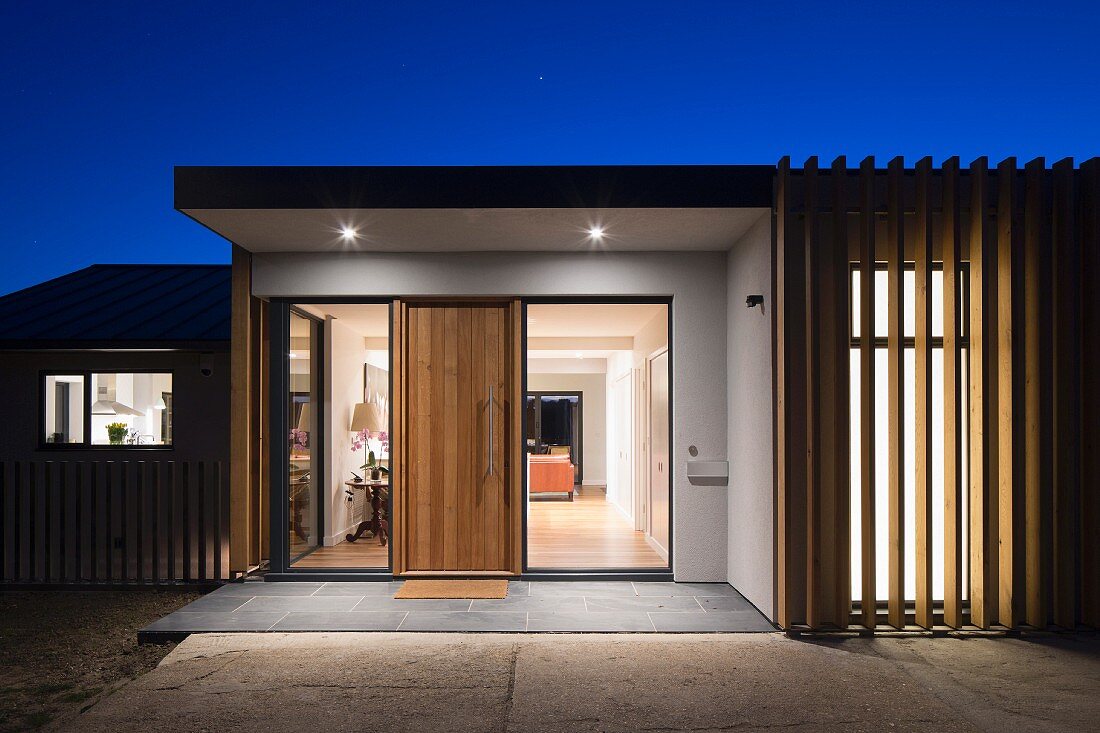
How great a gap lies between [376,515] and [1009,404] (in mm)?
5974

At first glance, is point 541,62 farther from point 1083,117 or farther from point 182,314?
point 1083,117

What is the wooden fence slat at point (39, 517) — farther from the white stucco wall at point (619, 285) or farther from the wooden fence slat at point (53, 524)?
the white stucco wall at point (619, 285)

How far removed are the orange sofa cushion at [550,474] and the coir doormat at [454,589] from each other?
6.27 metres

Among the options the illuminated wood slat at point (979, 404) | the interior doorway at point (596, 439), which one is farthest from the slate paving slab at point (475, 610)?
the illuminated wood slat at point (979, 404)

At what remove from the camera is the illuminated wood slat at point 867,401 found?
4.58 meters

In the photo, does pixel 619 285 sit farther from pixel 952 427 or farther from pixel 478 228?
pixel 952 427

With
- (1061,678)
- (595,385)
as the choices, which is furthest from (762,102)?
(1061,678)

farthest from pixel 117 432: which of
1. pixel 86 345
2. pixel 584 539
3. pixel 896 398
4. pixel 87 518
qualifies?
pixel 896 398

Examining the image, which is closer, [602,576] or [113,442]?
[602,576]

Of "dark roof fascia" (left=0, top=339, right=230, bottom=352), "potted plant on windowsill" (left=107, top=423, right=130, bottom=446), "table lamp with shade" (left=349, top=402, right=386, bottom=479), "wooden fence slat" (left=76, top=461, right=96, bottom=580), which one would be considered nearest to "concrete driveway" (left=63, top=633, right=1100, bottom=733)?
"wooden fence slat" (left=76, top=461, right=96, bottom=580)

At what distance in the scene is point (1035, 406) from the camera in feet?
15.5

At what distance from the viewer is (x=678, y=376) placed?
6016 mm

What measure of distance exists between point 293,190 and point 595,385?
1086cm

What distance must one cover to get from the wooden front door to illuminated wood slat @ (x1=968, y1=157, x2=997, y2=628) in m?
3.29
